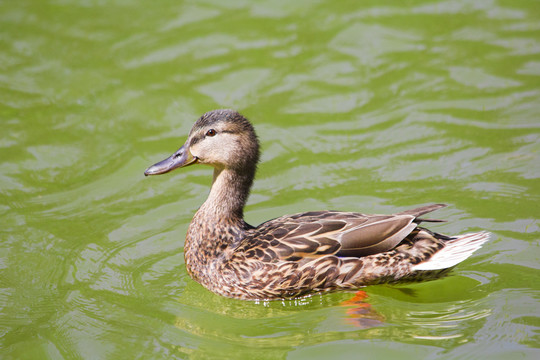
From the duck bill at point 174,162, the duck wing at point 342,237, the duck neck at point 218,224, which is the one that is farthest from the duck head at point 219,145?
the duck wing at point 342,237

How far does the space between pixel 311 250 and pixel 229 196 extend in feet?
3.61

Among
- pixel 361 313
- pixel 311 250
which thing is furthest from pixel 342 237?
pixel 361 313

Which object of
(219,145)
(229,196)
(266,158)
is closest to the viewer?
(219,145)

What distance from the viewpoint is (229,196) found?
7.02 metres

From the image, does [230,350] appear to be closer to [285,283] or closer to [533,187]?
[285,283]

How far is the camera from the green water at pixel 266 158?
240 inches

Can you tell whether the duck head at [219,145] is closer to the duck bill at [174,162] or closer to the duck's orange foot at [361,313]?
the duck bill at [174,162]

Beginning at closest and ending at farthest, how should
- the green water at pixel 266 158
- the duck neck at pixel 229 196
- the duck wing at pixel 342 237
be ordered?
the green water at pixel 266 158 → the duck wing at pixel 342 237 → the duck neck at pixel 229 196

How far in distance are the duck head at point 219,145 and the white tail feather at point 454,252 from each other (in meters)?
1.93

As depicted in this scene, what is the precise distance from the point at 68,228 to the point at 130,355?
233cm

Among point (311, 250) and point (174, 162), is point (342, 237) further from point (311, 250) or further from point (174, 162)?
point (174, 162)

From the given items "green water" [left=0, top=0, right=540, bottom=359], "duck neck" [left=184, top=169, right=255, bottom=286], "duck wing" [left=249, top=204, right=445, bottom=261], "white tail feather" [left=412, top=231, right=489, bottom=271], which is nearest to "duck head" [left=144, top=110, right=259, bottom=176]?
"duck neck" [left=184, top=169, right=255, bottom=286]

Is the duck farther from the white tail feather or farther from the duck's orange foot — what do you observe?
the duck's orange foot

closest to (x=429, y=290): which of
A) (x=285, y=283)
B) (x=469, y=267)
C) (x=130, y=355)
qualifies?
(x=469, y=267)
